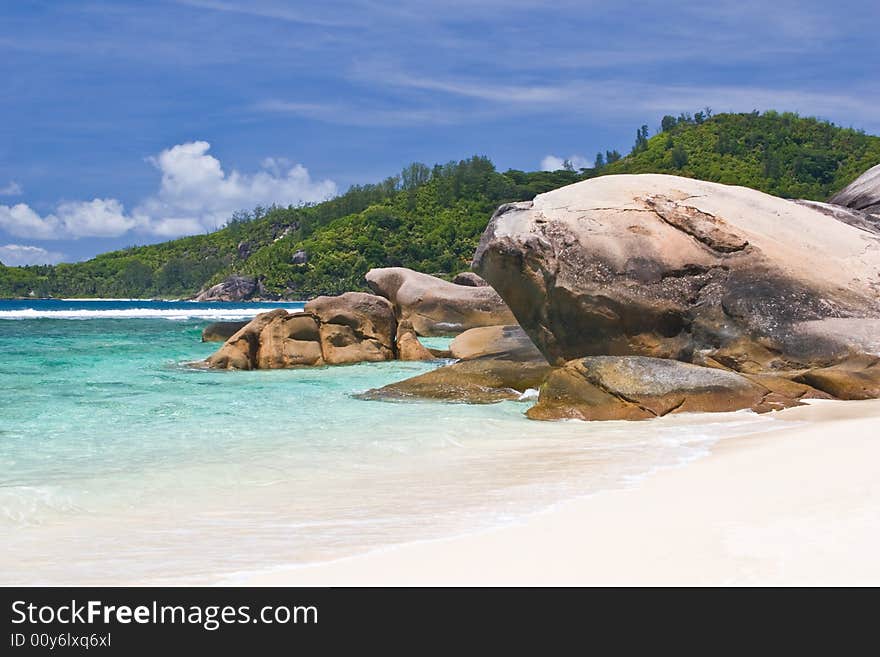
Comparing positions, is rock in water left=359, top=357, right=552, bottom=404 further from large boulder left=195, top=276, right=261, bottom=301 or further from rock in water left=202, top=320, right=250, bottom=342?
large boulder left=195, top=276, right=261, bottom=301

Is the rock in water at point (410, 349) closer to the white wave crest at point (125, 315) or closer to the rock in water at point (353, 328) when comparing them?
the rock in water at point (353, 328)

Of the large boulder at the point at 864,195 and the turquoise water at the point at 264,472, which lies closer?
the turquoise water at the point at 264,472

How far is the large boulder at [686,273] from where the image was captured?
9.55 m

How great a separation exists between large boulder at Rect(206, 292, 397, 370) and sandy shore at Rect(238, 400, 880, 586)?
11975mm

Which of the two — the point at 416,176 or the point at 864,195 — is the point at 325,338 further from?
the point at 416,176

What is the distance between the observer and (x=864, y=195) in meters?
12.9

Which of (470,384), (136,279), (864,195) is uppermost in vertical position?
(136,279)

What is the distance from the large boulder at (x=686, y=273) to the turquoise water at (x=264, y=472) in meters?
1.60

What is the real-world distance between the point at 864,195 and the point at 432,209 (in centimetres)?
8945

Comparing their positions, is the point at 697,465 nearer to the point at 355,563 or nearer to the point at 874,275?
the point at 355,563

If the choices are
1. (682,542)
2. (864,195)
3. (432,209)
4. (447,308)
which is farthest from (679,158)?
(682,542)

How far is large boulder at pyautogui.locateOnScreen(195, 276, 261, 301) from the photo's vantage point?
4158 inches

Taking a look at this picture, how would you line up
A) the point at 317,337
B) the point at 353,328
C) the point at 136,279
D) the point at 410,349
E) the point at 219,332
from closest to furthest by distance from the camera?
the point at 317,337 → the point at 353,328 → the point at 410,349 → the point at 219,332 → the point at 136,279

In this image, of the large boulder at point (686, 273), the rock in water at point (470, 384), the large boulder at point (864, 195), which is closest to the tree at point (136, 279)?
the rock in water at point (470, 384)
